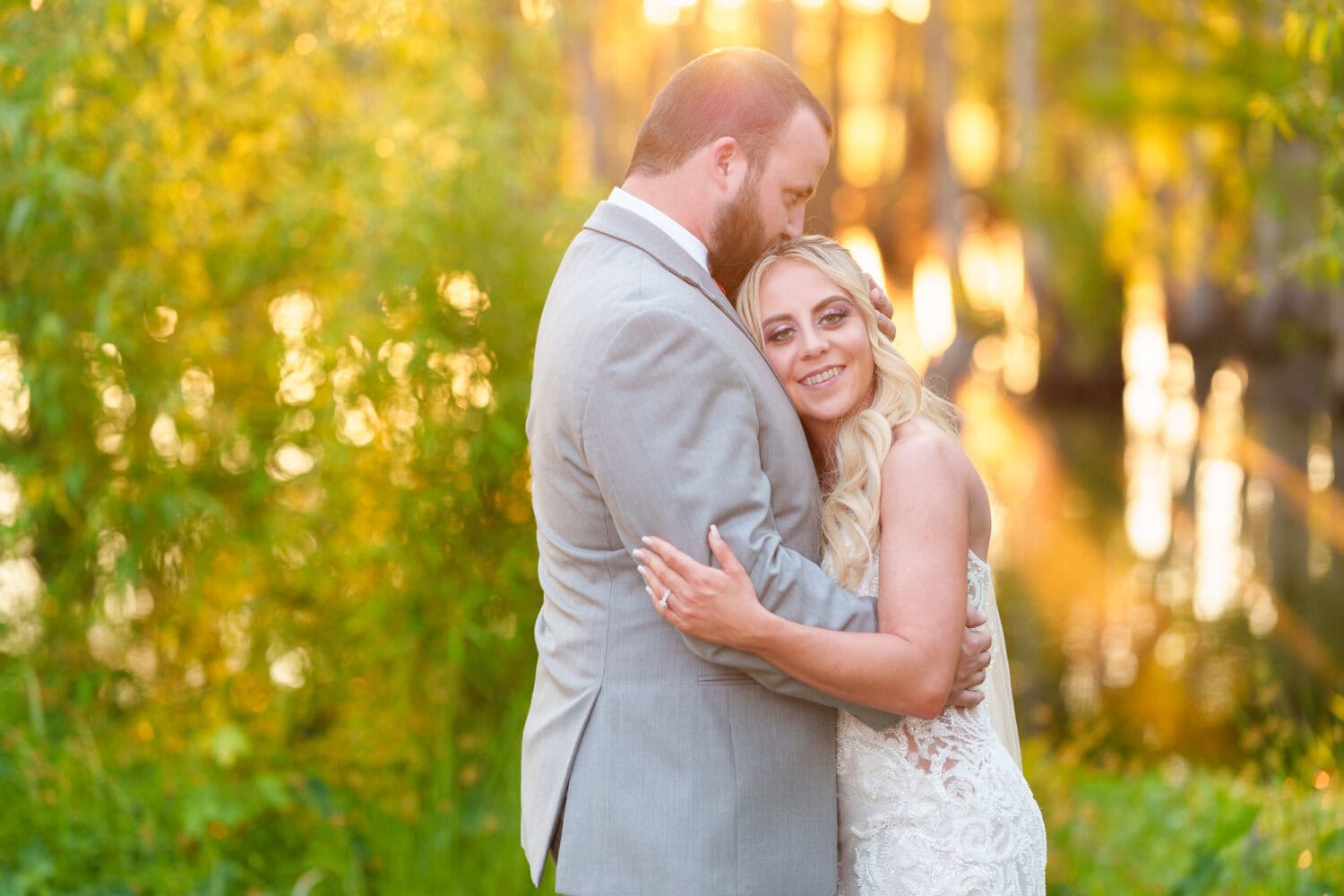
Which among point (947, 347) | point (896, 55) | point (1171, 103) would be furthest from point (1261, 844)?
point (896, 55)

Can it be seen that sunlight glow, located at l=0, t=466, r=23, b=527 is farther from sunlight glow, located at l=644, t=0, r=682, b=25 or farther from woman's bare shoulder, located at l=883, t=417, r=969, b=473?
sunlight glow, located at l=644, t=0, r=682, b=25

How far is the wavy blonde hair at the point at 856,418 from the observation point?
2328 millimetres

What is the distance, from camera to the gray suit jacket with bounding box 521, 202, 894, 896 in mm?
2055

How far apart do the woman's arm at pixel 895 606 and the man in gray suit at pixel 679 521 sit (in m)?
0.04

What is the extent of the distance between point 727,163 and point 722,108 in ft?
0.32

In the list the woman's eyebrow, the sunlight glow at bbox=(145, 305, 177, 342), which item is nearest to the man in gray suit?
the woman's eyebrow

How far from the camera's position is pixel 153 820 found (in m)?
3.91

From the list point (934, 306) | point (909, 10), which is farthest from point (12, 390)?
point (909, 10)

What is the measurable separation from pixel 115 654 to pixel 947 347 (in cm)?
1970

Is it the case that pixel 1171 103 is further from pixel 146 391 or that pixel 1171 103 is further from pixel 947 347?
pixel 146 391

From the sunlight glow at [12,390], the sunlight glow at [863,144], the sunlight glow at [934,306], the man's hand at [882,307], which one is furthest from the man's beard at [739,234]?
the sunlight glow at [863,144]

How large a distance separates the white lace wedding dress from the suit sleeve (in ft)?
Answer: 1.07

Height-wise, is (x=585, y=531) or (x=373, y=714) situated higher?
(x=585, y=531)

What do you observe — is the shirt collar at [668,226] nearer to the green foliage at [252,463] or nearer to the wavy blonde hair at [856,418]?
the wavy blonde hair at [856,418]
